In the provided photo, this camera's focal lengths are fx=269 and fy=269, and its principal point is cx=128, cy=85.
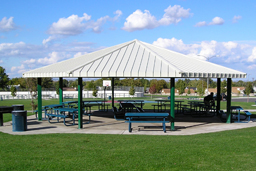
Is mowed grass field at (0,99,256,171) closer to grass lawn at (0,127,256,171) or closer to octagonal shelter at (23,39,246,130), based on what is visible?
grass lawn at (0,127,256,171)

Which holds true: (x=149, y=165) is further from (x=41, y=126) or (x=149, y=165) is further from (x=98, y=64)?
(x=41, y=126)

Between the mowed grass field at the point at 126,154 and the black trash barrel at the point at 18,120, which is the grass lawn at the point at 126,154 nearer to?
the mowed grass field at the point at 126,154

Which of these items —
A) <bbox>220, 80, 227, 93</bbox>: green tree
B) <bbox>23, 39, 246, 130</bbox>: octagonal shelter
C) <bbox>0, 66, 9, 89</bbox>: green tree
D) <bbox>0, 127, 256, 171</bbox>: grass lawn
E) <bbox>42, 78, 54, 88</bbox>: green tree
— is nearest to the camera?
<bbox>0, 127, 256, 171</bbox>: grass lawn

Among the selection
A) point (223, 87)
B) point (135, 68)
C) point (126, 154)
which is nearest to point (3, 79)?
point (223, 87)

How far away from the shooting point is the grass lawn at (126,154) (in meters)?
5.70

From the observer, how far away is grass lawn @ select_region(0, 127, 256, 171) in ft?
18.7

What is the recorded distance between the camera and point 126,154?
21.6 ft

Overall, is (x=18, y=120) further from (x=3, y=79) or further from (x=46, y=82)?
(x=3, y=79)

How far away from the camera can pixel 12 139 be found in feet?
28.3

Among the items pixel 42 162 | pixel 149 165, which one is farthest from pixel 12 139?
pixel 149 165

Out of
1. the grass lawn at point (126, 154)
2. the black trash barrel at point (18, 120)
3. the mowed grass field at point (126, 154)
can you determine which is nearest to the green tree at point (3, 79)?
the black trash barrel at point (18, 120)

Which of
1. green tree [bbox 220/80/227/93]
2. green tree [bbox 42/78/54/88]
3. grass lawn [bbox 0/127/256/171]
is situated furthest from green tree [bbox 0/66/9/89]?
grass lawn [bbox 0/127/256/171]

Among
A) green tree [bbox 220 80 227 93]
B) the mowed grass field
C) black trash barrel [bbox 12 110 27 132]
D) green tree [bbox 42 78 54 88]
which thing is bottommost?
the mowed grass field

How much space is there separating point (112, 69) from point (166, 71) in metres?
2.19
